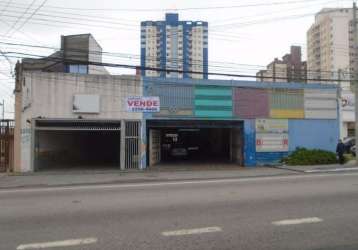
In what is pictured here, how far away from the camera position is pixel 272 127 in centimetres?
2689

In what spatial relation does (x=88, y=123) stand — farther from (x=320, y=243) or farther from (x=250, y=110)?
(x=320, y=243)

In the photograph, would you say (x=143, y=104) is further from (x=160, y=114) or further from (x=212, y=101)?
(x=212, y=101)

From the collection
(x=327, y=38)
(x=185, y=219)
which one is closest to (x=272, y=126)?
(x=327, y=38)

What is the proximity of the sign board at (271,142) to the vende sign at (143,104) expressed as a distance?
6.87m

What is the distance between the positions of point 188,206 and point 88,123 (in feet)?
54.7

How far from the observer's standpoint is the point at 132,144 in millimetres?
24938

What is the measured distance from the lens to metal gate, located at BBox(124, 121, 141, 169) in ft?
81.7

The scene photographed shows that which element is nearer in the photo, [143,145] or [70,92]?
[70,92]

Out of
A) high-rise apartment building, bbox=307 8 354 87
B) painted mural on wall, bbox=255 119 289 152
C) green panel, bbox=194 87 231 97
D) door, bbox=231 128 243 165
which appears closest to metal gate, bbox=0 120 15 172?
green panel, bbox=194 87 231 97

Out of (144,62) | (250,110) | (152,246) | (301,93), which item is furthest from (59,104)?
(152,246)

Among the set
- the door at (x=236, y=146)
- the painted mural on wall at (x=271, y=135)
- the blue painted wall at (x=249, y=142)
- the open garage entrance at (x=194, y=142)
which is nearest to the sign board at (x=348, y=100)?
the open garage entrance at (x=194, y=142)

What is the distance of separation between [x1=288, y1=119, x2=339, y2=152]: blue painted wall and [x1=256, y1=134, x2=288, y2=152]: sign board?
0.50 meters

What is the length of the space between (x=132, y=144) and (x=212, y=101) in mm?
5543

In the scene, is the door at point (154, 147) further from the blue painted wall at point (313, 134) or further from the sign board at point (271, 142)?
the blue painted wall at point (313, 134)
